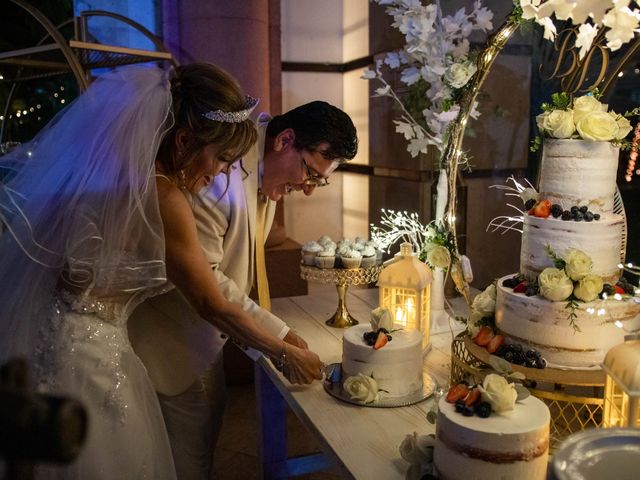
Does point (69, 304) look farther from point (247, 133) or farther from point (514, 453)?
point (514, 453)

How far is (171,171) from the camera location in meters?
1.75

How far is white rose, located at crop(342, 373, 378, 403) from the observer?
1.68 m

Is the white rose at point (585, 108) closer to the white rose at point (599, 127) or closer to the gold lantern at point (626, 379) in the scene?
the white rose at point (599, 127)

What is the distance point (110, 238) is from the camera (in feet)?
5.11

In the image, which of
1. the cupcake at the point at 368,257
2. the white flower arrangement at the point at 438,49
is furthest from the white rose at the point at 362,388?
the white flower arrangement at the point at 438,49

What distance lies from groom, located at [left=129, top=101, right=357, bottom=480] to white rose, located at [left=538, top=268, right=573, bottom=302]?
0.75m

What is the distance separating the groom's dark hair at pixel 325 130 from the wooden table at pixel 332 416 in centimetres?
69

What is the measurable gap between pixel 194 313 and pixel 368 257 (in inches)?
27.7

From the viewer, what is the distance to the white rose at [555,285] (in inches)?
62.8

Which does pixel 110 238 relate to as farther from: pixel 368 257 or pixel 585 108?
pixel 585 108

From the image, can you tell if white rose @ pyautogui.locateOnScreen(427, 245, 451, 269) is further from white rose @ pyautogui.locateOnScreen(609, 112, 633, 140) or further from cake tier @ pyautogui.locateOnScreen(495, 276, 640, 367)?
white rose @ pyautogui.locateOnScreen(609, 112, 633, 140)

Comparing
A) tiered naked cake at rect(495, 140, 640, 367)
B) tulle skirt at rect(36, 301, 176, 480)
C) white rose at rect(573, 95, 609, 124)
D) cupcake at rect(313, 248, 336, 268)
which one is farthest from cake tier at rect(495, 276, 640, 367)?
tulle skirt at rect(36, 301, 176, 480)

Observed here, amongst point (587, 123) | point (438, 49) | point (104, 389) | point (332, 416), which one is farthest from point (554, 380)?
point (438, 49)

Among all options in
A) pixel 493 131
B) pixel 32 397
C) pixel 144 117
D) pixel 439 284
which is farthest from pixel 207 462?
pixel 493 131
